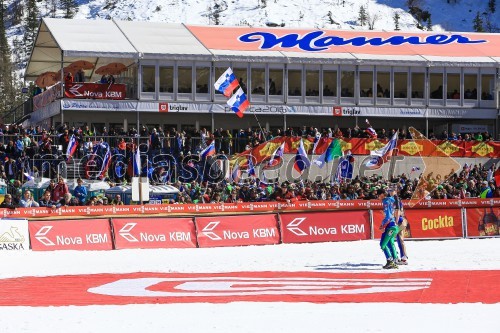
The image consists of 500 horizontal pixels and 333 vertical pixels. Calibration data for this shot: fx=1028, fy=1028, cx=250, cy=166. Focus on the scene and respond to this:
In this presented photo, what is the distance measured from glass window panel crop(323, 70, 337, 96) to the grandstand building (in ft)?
0.14

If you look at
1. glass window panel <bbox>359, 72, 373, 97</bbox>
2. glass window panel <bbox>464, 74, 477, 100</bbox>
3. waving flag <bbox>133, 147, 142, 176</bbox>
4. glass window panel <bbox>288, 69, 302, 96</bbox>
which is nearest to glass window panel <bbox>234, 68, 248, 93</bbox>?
glass window panel <bbox>288, 69, 302, 96</bbox>

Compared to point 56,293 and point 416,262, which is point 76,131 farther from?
point 56,293

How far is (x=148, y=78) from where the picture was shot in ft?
140

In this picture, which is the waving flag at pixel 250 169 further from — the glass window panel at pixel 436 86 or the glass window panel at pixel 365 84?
the glass window panel at pixel 436 86

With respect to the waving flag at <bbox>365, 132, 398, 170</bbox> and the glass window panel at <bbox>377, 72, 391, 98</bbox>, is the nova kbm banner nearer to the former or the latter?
the waving flag at <bbox>365, 132, 398, 170</bbox>

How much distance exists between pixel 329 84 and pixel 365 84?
1.68 meters

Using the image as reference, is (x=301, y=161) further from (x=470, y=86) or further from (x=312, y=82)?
(x=470, y=86)

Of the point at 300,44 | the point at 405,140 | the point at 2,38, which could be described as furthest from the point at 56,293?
the point at 2,38

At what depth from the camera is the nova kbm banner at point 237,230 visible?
89.2 feet

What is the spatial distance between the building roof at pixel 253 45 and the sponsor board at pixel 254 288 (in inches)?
891

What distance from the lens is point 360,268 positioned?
850 inches

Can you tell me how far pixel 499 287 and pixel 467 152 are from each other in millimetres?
23724

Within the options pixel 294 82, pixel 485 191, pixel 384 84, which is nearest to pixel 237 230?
pixel 485 191

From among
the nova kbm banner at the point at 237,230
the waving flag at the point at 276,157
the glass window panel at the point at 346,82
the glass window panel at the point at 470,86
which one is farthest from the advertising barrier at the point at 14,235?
the glass window panel at the point at 470,86
